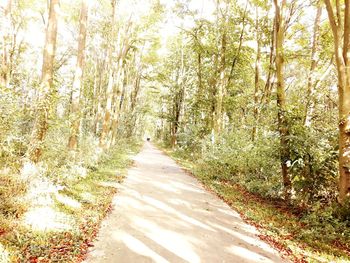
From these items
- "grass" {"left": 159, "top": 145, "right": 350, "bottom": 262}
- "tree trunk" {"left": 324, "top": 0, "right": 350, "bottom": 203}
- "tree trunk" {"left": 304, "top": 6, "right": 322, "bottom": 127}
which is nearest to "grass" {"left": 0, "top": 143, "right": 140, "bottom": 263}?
"grass" {"left": 159, "top": 145, "right": 350, "bottom": 262}

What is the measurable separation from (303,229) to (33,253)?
Answer: 20.1 feet

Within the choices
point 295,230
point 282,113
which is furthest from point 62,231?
point 282,113

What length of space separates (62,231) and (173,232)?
2.34 meters

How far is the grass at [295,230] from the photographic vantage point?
6273 millimetres

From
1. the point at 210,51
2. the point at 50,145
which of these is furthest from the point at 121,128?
the point at 50,145

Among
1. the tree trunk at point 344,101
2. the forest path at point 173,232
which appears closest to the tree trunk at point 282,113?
the tree trunk at point 344,101

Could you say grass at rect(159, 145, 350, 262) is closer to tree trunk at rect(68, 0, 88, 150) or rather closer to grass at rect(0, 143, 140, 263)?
grass at rect(0, 143, 140, 263)

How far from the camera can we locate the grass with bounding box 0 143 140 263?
4.93m

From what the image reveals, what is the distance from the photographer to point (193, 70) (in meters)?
29.8

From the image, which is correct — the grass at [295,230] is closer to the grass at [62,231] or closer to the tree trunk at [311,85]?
the tree trunk at [311,85]

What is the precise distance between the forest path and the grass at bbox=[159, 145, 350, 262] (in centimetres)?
33

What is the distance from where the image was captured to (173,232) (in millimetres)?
6703

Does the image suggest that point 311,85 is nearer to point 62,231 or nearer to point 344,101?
point 344,101

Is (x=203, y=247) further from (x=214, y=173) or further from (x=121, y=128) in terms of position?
(x=121, y=128)
